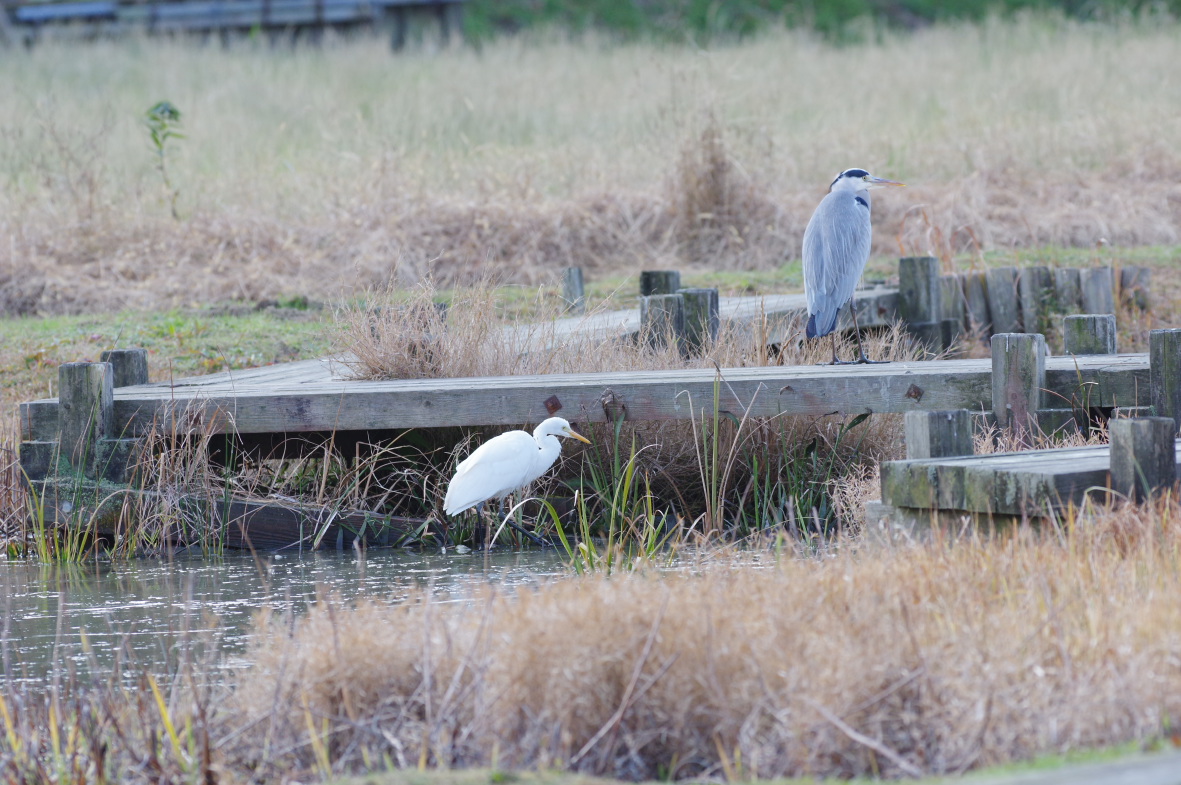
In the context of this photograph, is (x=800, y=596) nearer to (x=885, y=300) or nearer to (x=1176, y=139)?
(x=885, y=300)

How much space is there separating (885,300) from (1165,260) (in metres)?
3.65

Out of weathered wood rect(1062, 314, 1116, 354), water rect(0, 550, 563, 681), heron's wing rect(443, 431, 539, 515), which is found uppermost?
weathered wood rect(1062, 314, 1116, 354)

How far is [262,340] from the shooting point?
982cm

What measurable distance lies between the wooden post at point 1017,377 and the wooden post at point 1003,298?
3713 millimetres

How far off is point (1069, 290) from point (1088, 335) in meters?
2.79

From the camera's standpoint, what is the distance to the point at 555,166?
14.4 m

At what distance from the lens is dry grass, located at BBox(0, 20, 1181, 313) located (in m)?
12.2

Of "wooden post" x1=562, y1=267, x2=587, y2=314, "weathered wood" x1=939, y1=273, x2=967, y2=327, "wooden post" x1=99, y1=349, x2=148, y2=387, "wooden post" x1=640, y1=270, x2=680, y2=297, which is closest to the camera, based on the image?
"wooden post" x1=99, y1=349, x2=148, y2=387

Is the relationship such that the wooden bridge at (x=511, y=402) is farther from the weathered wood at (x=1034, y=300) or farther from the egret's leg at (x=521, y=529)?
the weathered wood at (x=1034, y=300)

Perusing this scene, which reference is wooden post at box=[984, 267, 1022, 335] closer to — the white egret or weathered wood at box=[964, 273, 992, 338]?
weathered wood at box=[964, 273, 992, 338]

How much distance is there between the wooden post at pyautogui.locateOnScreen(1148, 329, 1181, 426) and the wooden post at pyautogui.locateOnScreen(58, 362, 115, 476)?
4660 mm

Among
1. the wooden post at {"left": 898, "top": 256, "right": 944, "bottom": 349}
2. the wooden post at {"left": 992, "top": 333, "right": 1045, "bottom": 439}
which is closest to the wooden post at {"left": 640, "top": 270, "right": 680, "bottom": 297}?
the wooden post at {"left": 898, "top": 256, "right": 944, "bottom": 349}

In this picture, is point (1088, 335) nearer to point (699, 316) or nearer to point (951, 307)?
point (699, 316)

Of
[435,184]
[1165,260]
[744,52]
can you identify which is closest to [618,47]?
[744,52]
